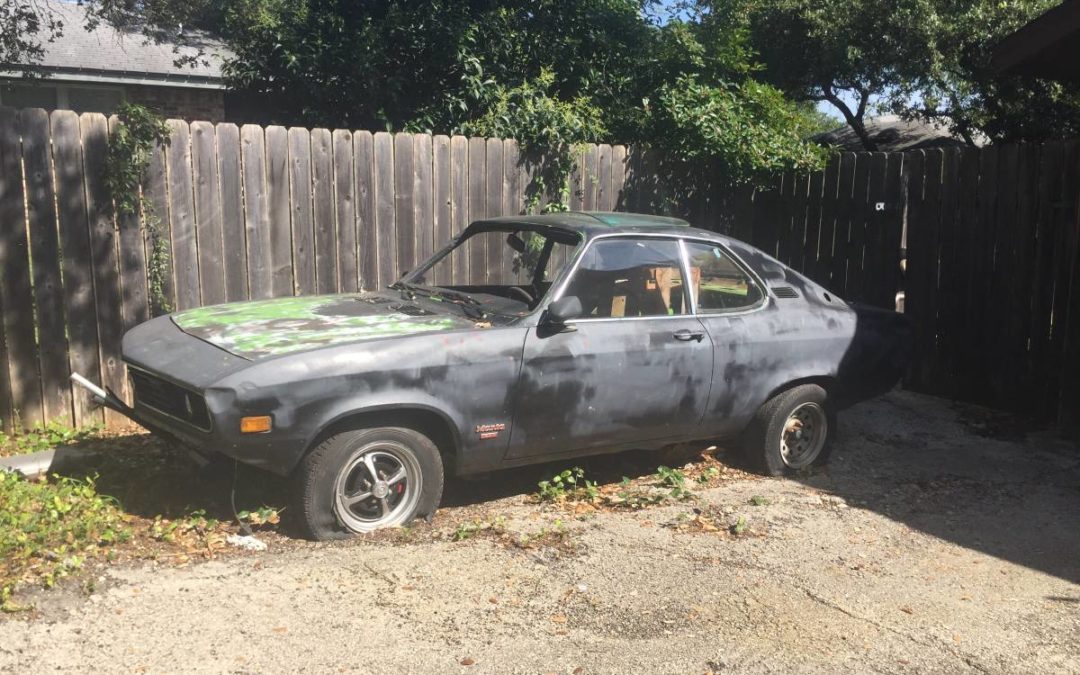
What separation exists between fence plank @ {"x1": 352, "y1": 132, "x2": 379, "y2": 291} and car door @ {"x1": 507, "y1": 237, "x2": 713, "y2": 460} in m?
2.81

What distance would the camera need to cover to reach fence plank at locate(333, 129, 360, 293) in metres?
7.74

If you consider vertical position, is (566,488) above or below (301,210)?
below

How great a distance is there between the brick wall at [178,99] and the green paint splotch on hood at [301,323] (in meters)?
13.2

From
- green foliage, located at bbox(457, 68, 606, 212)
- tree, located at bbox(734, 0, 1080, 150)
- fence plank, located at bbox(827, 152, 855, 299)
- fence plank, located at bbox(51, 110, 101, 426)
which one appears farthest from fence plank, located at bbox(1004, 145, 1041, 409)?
tree, located at bbox(734, 0, 1080, 150)

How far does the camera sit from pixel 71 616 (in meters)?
3.99

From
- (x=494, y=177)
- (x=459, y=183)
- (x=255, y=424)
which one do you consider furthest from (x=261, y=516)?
(x=494, y=177)

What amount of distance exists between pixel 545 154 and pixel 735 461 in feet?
11.9

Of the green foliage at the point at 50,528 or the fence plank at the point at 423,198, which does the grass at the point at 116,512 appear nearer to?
the green foliage at the point at 50,528

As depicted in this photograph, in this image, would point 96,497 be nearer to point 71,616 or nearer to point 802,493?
point 71,616

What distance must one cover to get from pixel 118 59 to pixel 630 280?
48.1ft

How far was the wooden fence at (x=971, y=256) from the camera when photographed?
25.7 feet

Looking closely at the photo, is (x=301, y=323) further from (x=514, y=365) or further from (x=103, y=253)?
(x=103, y=253)

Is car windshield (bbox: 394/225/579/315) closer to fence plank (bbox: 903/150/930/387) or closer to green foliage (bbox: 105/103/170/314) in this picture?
green foliage (bbox: 105/103/170/314)

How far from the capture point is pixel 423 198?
8.20 m
